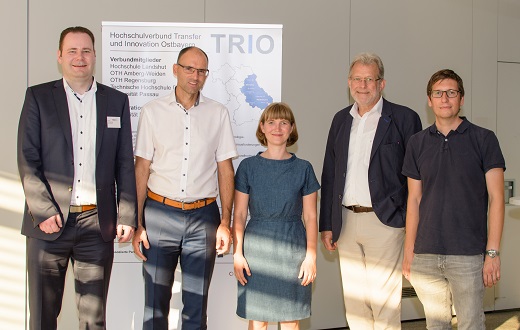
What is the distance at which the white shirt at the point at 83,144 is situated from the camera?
302 centimetres

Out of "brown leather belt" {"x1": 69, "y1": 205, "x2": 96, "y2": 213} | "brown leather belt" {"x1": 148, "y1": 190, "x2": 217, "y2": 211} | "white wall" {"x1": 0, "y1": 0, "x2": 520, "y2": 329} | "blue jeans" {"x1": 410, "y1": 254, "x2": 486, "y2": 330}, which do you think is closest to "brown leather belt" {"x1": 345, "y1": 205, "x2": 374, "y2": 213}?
"blue jeans" {"x1": 410, "y1": 254, "x2": 486, "y2": 330}

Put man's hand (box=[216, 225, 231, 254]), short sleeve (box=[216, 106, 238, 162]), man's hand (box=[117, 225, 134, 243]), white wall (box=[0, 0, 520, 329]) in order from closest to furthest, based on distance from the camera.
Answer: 1. man's hand (box=[117, 225, 134, 243])
2. man's hand (box=[216, 225, 231, 254])
3. short sleeve (box=[216, 106, 238, 162])
4. white wall (box=[0, 0, 520, 329])

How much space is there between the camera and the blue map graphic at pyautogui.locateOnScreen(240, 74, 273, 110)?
13.3 feet

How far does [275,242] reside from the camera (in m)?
3.18

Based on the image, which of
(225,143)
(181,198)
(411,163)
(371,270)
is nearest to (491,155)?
(411,163)

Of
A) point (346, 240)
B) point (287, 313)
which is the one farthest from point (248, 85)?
point (287, 313)

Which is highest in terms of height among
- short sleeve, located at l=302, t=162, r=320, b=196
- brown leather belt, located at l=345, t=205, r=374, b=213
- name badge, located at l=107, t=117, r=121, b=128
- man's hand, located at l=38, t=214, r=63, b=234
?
name badge, located at l=107, t=117, r=121, b=128

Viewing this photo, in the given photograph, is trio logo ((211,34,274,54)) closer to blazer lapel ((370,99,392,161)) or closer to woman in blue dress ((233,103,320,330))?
woman in blue dress ((233,103,320,330))

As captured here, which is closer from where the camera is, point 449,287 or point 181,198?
point 449,287

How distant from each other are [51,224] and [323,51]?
3006 mm

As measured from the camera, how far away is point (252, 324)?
129 inches

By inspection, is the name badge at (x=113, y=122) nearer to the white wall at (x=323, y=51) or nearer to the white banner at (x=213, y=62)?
the white banner at (x=213, y=62)

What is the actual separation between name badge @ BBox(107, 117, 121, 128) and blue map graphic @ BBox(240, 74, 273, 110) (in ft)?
3.87

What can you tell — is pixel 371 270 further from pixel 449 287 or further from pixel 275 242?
pixel 275 242
